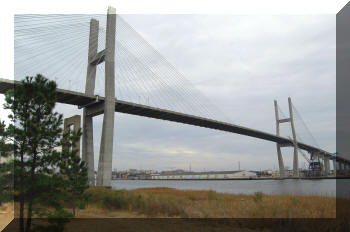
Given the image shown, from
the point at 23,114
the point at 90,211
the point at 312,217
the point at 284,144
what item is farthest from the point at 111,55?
the point at 284,144

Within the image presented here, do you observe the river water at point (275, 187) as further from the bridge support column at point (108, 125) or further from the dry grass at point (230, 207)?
the dry grass at point (230, 207)

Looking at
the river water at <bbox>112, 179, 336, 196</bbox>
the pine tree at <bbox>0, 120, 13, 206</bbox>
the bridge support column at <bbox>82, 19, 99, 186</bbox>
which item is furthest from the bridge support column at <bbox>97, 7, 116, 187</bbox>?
the pine tree at <bbox>0, 120, 13, 206</bbox>

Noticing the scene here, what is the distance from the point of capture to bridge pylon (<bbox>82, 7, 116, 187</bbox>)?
96.7 ft

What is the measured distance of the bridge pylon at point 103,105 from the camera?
29.5 metres

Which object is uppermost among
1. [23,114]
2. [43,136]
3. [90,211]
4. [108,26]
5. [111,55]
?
[108,26]

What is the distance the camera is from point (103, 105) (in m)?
30.6

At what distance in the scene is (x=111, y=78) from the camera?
29.6 metres

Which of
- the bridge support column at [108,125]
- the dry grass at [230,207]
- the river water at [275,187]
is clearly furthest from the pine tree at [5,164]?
the bridge support column at [108,125]

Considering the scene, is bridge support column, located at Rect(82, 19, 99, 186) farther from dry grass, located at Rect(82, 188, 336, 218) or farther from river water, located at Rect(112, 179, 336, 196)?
dry grass, located at Rect(82, 188, 336, 218)

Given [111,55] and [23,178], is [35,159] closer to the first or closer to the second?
[23,178]

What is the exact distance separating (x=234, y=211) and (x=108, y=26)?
24.3m

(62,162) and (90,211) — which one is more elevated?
(62,162)

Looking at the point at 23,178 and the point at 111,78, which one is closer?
the point at 23,178

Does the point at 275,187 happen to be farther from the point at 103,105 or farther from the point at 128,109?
the point at 103,105
